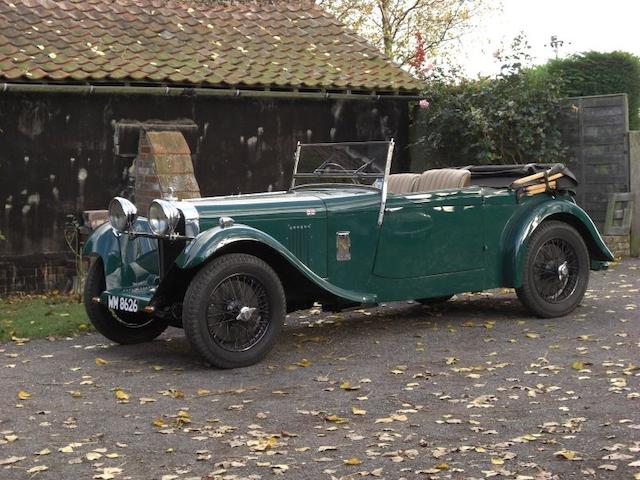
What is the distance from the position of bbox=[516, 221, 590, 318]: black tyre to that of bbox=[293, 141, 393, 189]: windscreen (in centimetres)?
148

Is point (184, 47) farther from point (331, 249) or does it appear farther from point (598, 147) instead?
point (331, 249)

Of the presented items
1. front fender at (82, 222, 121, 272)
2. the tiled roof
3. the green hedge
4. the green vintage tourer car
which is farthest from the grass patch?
the green hedge

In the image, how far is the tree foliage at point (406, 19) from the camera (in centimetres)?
2861

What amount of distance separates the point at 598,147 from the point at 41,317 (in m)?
7.71

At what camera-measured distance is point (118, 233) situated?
752 cm

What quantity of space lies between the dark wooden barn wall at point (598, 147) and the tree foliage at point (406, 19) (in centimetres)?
1526

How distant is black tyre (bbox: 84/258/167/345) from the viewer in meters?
7.67

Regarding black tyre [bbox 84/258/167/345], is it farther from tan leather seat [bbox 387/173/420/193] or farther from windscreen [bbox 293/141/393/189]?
tan leather seat [bbox 387/173/420/193]

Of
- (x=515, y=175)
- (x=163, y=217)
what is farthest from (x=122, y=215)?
(x=515, y=175)

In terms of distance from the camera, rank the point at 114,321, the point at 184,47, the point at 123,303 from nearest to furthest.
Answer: the point at 123,303 → the point at 114,321 → the point at 184,47

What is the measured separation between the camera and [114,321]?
25.5 feet

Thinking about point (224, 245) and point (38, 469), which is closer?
point (38, 469)

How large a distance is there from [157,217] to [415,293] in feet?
7.16

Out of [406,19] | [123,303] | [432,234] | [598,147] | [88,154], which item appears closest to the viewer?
[123,303]
